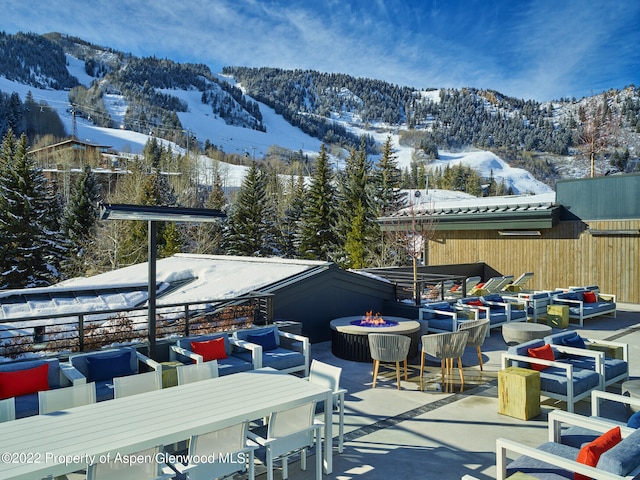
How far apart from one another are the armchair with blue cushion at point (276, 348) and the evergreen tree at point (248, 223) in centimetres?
2099

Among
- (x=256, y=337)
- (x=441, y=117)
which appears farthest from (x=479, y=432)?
(x=441, y=117)

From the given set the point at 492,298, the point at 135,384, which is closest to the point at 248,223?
the point at 492,298

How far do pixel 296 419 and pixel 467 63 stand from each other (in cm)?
3846

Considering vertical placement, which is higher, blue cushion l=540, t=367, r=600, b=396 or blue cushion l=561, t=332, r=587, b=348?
blue cushion l=561, t=332, r=587, b=348

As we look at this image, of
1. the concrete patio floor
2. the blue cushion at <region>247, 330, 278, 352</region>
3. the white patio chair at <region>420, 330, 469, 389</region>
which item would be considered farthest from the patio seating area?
the blue cushion at <region>247, 330, 278, 352</region>

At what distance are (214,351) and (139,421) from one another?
2847 millimetres

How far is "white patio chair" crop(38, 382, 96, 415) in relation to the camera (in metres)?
3.56

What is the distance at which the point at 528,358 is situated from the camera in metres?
5.64

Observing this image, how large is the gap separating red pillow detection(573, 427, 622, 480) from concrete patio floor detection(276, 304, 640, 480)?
44.0 inches

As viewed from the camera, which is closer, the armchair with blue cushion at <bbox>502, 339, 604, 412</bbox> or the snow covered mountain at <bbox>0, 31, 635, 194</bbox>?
the armchair with blue cushion at <bbox>502, 339, 604, 412</bbox>

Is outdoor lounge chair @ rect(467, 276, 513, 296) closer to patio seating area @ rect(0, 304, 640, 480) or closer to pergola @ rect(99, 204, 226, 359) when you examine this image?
patio seating area @ rect(0, 304, 640, 480)

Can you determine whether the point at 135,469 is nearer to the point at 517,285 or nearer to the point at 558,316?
the point at 558,316

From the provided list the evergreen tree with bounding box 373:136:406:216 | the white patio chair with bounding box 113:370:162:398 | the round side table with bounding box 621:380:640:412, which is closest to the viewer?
the white patio chair with bounding box 113:370:162:398

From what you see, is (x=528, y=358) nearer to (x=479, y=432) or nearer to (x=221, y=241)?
(x=479, y=432)
